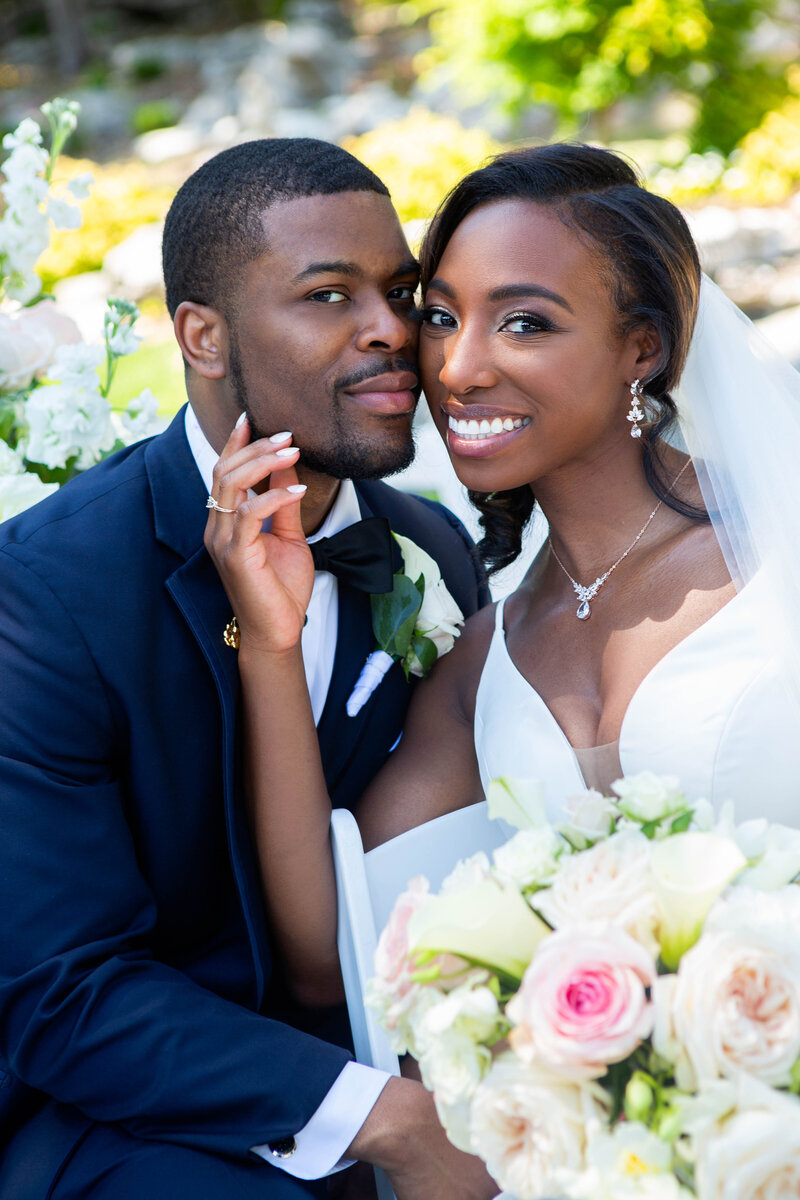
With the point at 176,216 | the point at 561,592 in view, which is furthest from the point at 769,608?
the point at 176,216

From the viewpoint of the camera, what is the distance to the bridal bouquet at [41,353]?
279 centimetres

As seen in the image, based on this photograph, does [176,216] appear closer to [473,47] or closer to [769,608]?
[769,608]

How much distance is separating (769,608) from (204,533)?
1180 millimetres

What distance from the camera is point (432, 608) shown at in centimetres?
279

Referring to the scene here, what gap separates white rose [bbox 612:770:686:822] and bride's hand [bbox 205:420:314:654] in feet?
3.01

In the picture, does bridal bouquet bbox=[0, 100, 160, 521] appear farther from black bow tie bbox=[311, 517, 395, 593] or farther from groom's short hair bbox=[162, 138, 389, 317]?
black bow tie bbox=[311, 517, 395, 593]

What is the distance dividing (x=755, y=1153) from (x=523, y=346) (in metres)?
1.61

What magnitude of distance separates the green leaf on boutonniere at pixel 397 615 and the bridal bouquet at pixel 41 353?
83 cm

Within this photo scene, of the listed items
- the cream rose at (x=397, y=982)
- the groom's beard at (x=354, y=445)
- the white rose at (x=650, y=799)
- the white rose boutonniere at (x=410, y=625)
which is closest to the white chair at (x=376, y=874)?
the white rose boutonniere at (x=410, y=625)

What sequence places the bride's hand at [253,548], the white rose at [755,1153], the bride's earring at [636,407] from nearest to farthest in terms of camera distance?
the white rose at [755,1153]
the bride's hand at [253,548]
the bride's earring at [636,407]

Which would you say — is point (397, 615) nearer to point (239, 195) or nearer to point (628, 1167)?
point (239, 195)

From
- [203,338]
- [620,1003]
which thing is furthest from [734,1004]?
[203,338]

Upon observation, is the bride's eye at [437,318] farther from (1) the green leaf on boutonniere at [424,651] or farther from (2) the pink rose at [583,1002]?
(2) the pink rose at [583,1002]

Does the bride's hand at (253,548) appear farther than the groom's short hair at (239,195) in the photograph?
No
